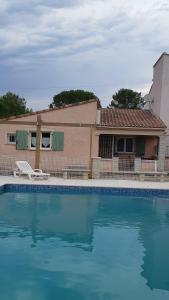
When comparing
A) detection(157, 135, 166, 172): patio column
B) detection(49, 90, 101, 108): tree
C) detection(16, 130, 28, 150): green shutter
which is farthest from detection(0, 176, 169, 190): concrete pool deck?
detection(49, 90, 101, 108): tree

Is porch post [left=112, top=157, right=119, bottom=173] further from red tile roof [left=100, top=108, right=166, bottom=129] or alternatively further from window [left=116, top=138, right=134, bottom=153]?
window [left=116, top=138, right=134, bottom=153]

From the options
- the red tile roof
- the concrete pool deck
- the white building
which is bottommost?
the concrete pool deck

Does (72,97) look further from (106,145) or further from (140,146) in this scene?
(140,146)

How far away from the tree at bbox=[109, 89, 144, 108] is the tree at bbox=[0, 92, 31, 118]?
12687 millimetres

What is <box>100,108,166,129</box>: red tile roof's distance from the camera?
23359 mm

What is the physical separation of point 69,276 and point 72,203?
8.00 meters

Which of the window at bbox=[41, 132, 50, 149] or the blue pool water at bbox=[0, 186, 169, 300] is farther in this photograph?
the window at bbox=[41, 132, 50, 149]

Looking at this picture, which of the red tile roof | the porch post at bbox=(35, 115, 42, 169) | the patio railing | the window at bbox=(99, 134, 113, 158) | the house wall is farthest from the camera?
the window at bbox=(99, 134, 113, 158)

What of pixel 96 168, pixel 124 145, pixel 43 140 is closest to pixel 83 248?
pixel 96 168

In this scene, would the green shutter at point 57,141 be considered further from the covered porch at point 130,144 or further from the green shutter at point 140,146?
the green shutter at point 140,146

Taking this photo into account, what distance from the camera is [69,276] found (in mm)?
8000

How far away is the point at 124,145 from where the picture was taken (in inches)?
1037

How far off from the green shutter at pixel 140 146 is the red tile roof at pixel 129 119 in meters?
1.31

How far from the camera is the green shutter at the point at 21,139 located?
75.2 feet
